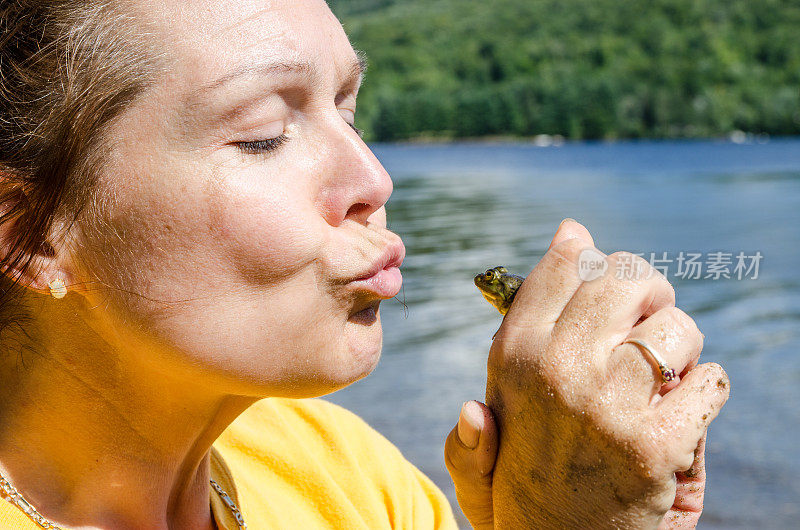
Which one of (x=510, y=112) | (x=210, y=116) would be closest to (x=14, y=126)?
(x=210, y=116)

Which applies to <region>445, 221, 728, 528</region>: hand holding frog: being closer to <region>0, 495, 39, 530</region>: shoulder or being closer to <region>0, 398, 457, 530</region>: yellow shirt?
<region>0, 398, 457, 530</region>: yellow shirt

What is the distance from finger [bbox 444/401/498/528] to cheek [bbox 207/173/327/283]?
52 cm

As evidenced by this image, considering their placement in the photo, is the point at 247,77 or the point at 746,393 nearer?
the point at 247,77

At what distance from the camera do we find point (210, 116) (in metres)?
1.66

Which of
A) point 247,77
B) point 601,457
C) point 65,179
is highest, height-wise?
point 247,77

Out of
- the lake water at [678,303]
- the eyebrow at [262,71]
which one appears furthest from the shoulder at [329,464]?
the lake water at [678,303]

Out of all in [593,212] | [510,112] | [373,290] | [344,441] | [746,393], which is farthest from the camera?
[510,112]

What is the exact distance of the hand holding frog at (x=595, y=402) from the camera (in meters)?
1.62

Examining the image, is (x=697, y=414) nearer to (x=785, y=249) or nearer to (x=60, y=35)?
(x=60, y=35)

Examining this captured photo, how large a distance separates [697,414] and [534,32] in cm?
11455

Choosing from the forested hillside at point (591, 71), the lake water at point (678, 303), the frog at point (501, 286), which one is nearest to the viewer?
the frog at point (501, 286)

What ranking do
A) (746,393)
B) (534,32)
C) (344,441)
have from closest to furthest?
(344,441)
(746,393)
(534,32)

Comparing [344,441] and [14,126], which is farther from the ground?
[14,126]

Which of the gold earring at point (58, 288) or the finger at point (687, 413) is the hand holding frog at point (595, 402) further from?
the gold earring at point (58, 288)
